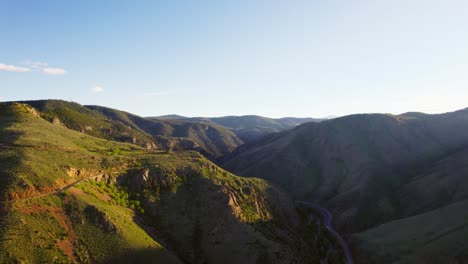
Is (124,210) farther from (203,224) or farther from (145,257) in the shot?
(203,224)

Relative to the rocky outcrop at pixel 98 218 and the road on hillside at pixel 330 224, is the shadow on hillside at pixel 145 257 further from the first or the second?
the road on hillside at pixel 330 224

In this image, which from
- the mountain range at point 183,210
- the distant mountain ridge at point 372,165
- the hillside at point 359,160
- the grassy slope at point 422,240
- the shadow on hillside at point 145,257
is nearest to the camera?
the shadow on hillside at point 145,257

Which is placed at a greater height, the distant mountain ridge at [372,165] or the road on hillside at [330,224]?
the distant mountain ridge at [372,165]

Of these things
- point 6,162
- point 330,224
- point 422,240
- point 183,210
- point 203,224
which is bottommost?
point 330,224

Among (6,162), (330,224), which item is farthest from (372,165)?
(6,162)

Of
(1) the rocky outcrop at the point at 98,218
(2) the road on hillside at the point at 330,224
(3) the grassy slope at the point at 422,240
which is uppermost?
(1) the rocky outcrop at the point at 98,218

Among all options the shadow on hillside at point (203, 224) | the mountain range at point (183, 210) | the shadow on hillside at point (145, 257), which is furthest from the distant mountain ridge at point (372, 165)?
the shadow on hillside at point (145, 257)
